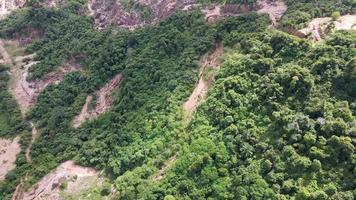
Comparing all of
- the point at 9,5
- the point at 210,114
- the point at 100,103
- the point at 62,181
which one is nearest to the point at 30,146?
the point at 100,103

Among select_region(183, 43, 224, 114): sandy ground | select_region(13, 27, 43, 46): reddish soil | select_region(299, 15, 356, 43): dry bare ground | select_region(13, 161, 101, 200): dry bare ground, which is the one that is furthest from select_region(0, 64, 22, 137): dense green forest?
select_region(299, 15, 356, 43): dry bare ground

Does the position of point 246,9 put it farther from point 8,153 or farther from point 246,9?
point 8,153

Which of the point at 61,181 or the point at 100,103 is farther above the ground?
the point at 100,103

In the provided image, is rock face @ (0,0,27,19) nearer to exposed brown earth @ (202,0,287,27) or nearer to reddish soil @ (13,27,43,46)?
reddish soil @ (13,27,43,46)

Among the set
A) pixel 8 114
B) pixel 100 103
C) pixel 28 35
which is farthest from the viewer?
pixel 28 35

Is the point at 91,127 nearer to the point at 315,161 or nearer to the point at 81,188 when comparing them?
the point at 81,188

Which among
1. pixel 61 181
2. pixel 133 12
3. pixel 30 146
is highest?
pixel 133 12
